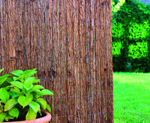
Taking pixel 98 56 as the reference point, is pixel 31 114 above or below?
below

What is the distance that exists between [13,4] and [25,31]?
14.4 inches

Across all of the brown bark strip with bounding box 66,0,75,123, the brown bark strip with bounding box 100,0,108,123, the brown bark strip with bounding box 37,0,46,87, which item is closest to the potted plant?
the brown bark strip with bounding box 37,0,46,87

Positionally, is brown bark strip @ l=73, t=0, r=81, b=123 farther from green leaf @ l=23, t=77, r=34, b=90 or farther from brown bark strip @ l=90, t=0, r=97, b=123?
green leaf @ l=23, t=77, r=34, b=90

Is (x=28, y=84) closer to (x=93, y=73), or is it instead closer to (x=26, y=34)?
(x=26, y=34)

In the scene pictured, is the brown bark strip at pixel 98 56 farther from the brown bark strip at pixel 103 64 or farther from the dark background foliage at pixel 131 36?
the dark background foliage at pixel 131 36

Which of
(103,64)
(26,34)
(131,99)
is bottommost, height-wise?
(131,99)

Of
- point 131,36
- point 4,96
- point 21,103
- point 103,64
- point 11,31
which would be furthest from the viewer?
point 131,36

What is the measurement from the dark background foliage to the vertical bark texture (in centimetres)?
570

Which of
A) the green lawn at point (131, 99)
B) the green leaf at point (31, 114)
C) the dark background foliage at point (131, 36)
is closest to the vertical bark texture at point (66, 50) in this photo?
the green leaf at point (31, 114)

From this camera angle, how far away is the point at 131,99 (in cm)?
506

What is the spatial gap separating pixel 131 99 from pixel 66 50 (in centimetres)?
311

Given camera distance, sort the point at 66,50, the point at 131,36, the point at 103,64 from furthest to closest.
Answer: the point at 131,36
the point at 103,64
the point at 66,50

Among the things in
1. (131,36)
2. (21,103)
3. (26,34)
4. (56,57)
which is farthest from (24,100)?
(131,36)

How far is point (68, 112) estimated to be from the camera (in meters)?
2.59
